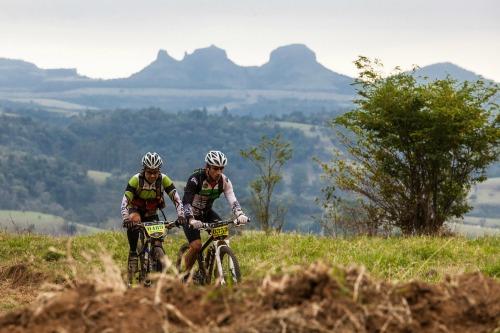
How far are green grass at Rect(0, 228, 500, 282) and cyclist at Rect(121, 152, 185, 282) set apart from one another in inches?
39.4

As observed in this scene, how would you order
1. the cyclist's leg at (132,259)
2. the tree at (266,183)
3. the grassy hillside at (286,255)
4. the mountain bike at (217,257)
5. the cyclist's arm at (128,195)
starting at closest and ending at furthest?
the mountain bike at (217,257), the cyclist's arm at (128,195), the cyclist's leg at (132,259), the grassy hillside at (286,255), the tree at (266,183)

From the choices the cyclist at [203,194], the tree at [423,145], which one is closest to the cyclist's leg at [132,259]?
the cyclist at [203,194]

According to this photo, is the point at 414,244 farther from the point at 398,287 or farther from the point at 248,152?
the point at 248,152

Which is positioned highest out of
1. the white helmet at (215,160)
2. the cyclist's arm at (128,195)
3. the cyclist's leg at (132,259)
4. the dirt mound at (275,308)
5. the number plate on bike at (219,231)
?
the white helmet at (215,160)

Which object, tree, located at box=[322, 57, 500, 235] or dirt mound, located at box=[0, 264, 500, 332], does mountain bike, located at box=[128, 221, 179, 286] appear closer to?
dirt mound, located at box=[0, 264, 500, 332]

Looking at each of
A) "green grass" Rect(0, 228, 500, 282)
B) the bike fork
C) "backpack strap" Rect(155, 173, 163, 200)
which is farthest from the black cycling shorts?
"green grass" Rect(0, 228, 500, 282)

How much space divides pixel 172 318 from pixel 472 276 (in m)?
2.60

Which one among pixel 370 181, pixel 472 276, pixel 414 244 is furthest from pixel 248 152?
pixel 472 276

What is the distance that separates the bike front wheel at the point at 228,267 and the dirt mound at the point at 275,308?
5998mm

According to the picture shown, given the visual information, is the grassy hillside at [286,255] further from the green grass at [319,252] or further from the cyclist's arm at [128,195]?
the cyclist's arm at [128,195]

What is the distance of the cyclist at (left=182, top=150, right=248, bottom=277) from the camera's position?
44.3 feet

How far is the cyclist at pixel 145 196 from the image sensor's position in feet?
46.4

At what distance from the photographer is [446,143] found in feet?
81.0

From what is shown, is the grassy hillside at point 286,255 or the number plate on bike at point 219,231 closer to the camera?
the number plate on bike at point 219,231
